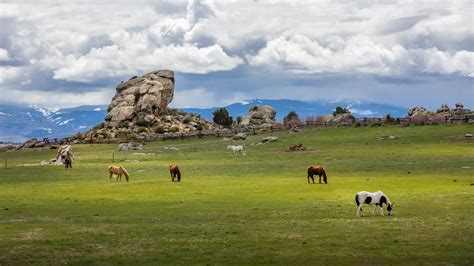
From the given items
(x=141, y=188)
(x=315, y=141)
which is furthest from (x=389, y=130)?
(x=141, y=188)

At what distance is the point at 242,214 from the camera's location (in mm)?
38031

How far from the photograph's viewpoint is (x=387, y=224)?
33156 mm

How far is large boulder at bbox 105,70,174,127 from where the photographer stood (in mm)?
171875

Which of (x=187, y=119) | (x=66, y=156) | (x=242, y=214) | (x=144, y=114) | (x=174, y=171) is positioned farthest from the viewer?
(x=187, y=119)

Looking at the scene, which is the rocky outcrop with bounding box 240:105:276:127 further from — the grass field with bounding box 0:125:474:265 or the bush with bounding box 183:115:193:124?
the grass field with bounding box 0:125:474:265

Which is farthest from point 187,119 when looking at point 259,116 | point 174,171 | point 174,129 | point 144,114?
point 174,171

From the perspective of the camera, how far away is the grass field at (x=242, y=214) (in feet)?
85.6

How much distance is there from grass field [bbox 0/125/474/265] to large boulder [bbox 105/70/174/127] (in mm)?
86801

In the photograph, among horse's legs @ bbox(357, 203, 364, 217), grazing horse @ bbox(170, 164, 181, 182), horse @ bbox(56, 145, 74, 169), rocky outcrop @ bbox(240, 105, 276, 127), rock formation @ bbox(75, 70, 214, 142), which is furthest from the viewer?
rocky outcrop @ bbox(240, 105, 276, 127)

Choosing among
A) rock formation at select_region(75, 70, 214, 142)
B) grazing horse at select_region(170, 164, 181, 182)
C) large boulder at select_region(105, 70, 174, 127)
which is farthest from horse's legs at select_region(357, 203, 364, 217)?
large boulder at select_region(105, 70, 174, 127)

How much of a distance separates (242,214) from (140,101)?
13801 centimetres

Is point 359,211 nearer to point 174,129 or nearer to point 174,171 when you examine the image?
point 174,171

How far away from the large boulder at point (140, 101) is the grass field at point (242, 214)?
285ft

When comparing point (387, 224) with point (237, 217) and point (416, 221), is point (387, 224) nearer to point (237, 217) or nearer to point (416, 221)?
point (416, 221)
